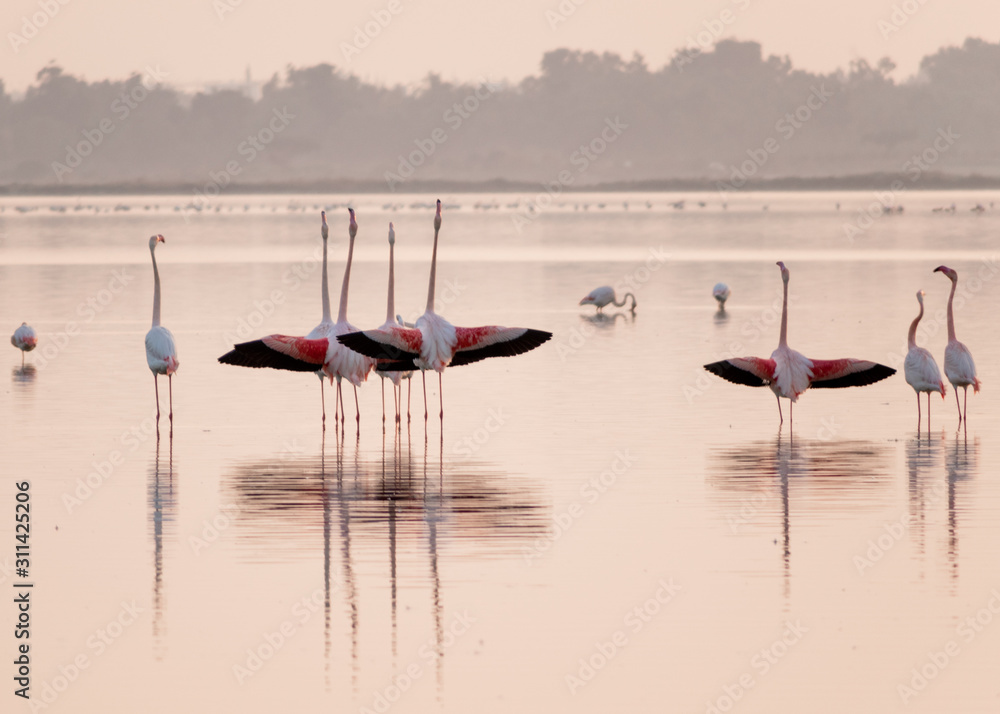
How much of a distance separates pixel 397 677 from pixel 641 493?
14.4 ft

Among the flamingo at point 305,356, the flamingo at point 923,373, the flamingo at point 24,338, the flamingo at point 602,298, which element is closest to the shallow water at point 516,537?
the flamingo at point 24,338

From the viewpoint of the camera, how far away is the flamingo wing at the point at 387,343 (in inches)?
521

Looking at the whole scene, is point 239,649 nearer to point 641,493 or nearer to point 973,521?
point 641,493

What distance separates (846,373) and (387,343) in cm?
405

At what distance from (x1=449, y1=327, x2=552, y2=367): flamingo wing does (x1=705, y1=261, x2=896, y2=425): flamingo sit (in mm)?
1619

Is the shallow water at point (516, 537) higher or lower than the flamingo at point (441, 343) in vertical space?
lower

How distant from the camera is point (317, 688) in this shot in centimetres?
742

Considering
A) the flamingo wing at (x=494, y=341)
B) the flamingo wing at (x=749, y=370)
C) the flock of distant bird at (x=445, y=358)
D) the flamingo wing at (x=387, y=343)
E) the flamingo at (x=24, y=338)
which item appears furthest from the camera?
the flamingo at (x=24, y=338)

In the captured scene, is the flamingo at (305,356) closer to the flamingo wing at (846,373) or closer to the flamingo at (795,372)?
the flamingo at (795,372)

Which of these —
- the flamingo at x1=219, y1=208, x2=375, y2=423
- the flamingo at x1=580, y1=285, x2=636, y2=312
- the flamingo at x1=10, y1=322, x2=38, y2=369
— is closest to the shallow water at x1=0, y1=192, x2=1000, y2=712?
the flamingo at x1=10, y1=322, x2=38, y2=369

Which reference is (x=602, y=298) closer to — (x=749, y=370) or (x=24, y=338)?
(x=24, y=338)

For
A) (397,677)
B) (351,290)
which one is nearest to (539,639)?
(397,677)

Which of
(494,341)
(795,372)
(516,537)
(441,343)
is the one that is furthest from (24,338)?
A: (516,537)

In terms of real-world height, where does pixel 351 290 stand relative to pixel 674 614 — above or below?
above
